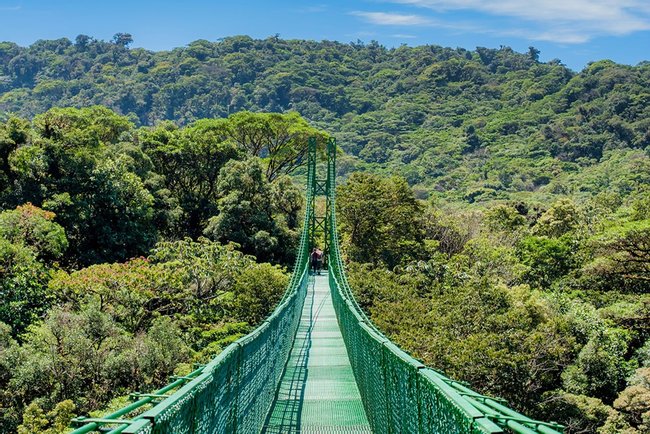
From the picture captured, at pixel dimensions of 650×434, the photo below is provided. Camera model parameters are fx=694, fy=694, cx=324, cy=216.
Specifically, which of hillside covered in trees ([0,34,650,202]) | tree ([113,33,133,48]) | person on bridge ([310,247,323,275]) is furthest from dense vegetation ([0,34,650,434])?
tree ([113,33,133,48])

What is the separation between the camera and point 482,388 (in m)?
13.7

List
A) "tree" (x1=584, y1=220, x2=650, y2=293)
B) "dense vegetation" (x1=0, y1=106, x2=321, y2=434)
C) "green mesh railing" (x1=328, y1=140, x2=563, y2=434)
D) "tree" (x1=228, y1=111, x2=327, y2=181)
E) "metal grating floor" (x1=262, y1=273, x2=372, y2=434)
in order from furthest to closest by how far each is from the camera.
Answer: "tree" (x1=228, y1=111, x2=327, y2=181) → "tree" (x1=584, y1=220, x2=650, y2=293) → "dense vegetation" (x1=0, y1=106, x2=321, y2=434) → "metal grating floor" (x1=262, y1=273, x2=372, y2=434) → "green mesh railing" (x1=328, y1=140, x2=563, y2=434)

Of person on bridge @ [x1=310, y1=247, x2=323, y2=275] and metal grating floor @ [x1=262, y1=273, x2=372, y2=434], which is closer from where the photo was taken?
metal grating floor @ [x1=262, y1=273, x2=372, y2=434]

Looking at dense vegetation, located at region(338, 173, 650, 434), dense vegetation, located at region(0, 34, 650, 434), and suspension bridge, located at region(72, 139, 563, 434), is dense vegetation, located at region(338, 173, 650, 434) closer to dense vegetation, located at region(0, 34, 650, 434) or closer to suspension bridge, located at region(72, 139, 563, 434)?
dense vegetation, located at region(0, 34, 650, 434)

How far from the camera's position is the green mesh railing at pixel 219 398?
2088 mm

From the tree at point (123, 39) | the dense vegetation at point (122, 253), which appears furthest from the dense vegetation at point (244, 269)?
the tree at point (123, 39)

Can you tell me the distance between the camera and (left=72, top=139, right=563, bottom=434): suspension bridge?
2166mm

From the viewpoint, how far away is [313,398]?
6.17 metres

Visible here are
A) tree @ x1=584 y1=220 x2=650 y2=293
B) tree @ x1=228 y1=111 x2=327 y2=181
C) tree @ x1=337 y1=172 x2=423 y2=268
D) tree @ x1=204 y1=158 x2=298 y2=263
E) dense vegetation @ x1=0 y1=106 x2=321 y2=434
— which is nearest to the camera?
dense vegetation @ x1=0 y1=106 x2=321 y2=434

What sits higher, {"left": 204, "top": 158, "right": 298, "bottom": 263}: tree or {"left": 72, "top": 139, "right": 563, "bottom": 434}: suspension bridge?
{"left": 204, "top": 158, "right": 298, "bottom": 263}: tree

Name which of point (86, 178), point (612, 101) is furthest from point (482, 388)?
point (612, 101)

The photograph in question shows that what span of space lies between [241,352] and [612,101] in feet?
246

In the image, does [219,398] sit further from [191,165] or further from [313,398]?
[191,165]

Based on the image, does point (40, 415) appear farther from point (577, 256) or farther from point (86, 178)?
point (577, 256)
